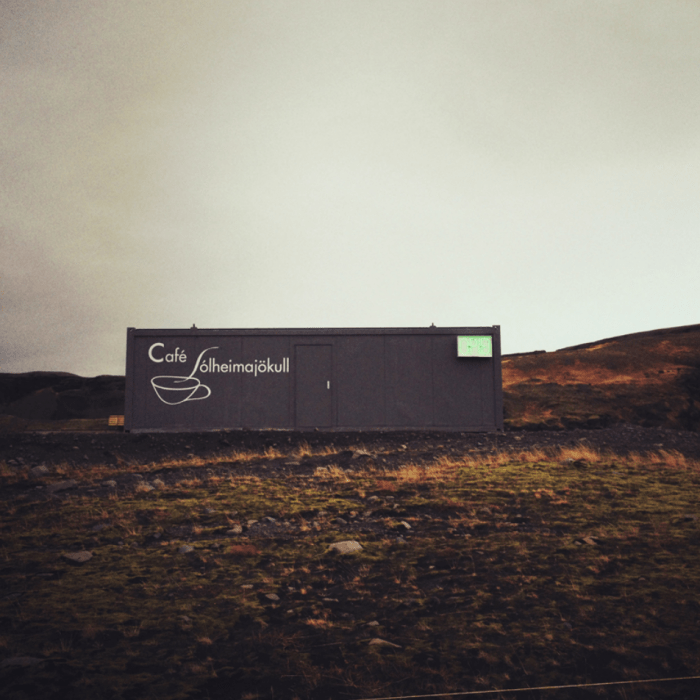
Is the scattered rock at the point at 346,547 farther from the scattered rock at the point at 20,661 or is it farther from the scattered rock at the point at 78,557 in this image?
the scattered rock at the point at 20,661

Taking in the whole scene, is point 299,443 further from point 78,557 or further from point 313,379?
point 78,557

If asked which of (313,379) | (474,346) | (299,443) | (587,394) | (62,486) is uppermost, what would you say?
(474,346)

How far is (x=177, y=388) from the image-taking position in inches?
639

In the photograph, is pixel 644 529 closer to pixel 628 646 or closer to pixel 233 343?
pixel 628 646

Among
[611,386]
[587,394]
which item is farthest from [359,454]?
[611,386]

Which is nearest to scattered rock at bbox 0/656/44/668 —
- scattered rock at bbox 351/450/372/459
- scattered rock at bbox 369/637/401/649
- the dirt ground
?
scattered rock at bbox 369/637/401/649

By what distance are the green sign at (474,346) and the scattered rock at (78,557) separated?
1239 cm

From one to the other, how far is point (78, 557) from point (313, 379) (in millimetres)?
11059

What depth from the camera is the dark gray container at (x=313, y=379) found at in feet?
53.0

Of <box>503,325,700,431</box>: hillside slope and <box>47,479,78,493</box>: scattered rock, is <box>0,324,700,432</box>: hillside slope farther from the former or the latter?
<box>47,479,78,493</box>: scattered rock

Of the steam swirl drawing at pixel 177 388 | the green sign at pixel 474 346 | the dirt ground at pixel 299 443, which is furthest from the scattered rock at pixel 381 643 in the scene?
the steam swirl drawing at pixel 177 388

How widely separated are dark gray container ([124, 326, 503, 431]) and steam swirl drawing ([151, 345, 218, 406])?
0.10 ft

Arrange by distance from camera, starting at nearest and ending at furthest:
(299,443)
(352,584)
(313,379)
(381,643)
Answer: (381,643) → (352,584) → (299,443) → (313,379)

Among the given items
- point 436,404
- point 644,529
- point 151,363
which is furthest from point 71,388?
point 644,529
